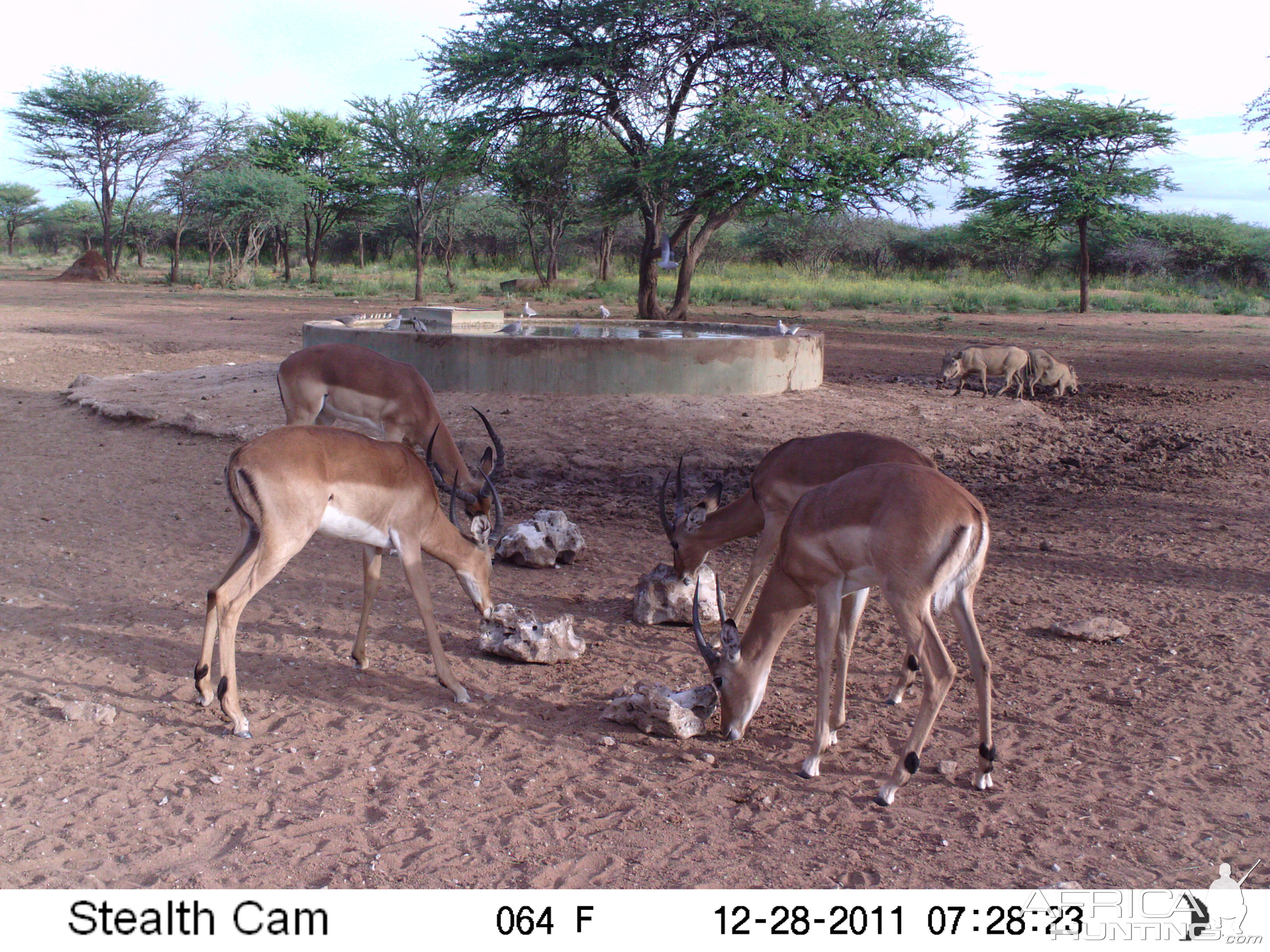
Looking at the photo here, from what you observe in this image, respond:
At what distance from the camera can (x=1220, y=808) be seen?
12.3 feet

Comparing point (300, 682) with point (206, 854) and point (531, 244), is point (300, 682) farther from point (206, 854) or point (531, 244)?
point (531, 244)

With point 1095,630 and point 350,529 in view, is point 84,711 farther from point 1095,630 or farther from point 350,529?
point 1095,630

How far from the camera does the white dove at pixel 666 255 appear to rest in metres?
20.1

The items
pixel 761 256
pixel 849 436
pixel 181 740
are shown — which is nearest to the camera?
pixel 181 740

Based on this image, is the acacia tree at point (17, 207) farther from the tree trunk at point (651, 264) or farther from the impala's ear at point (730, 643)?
the impala's ear at point (730, 643)

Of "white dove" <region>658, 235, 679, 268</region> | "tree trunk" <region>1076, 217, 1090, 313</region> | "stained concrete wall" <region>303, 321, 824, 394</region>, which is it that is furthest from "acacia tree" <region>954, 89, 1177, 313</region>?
"stained concrete wall" <region>303, 321, 824, 394</region>

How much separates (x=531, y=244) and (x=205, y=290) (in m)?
11.3

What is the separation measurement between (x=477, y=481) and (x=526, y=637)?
7.73 feet

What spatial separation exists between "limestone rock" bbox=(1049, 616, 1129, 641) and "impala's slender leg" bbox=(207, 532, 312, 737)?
3990mm

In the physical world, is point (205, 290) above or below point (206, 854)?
above

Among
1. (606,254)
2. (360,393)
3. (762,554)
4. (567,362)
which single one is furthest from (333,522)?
(606,254)

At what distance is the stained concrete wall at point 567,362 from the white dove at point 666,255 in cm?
912

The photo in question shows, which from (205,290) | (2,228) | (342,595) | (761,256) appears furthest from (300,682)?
(2,228)

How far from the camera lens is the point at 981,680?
400 centimetres
